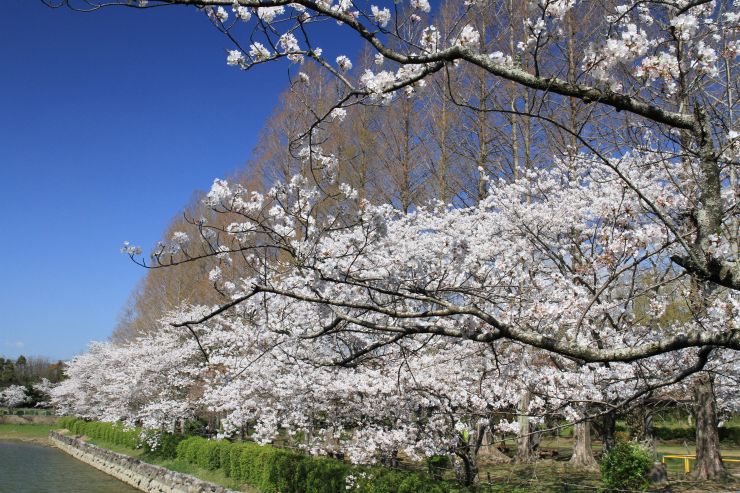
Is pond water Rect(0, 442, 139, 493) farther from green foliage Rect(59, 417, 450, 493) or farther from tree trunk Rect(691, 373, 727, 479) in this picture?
tree trunk Rect(691, 373, 727, 479)

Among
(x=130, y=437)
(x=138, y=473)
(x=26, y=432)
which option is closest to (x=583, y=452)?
(x=138, y=473)

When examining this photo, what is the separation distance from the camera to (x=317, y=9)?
9.61 feet

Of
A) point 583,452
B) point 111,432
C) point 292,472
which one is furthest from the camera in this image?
point 111,432

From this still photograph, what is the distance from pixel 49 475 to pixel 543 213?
1935cm

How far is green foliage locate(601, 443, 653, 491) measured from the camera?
1013cm

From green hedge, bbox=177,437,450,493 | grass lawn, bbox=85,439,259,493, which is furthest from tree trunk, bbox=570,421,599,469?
grass lawn, bbox=85,439,259,493

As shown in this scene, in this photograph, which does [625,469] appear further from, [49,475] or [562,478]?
[49,475]

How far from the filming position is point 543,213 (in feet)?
34.0

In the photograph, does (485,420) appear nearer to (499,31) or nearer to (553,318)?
(553,318)

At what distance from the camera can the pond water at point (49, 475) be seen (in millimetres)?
16906

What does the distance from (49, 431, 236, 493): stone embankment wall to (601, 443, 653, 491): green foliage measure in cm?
773

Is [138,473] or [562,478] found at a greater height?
[562,478]

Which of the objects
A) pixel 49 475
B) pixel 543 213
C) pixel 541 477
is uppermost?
pixel 543 213

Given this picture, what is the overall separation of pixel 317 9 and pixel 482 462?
1480 cm
